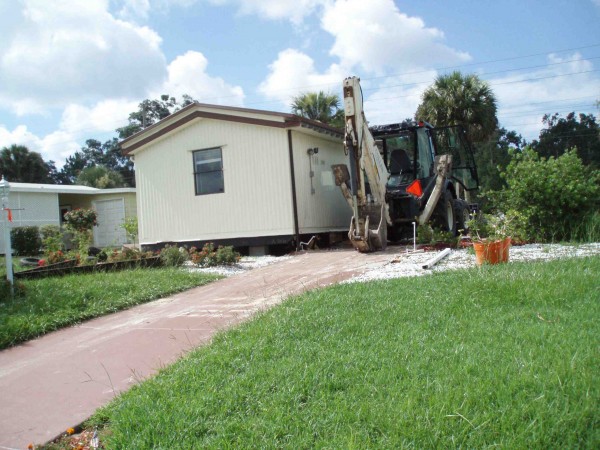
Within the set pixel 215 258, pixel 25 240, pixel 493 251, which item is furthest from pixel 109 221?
pixel 493 251

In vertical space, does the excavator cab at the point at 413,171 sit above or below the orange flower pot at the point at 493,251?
above

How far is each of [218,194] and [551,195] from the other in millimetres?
7428

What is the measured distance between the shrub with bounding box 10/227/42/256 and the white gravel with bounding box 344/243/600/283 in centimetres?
1547

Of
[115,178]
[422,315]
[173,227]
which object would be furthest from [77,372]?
[115,178]

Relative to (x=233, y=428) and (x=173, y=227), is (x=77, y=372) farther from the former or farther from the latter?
(x=173, y=227)

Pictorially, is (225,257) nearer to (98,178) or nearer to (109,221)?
(109,221)

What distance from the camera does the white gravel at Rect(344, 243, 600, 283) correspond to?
7391 mm

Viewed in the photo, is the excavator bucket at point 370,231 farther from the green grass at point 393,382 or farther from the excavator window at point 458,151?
the green grass at point 393,382

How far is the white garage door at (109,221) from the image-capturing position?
75.2 ft

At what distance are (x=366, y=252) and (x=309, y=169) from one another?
3553mm

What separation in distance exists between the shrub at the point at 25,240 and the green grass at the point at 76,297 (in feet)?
39.5

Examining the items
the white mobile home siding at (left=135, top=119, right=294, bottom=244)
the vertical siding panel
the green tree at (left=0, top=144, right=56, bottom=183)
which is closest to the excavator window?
the vertical siding panel

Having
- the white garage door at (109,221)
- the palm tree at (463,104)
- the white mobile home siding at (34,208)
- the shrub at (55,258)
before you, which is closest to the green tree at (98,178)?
the white garage door at (109,221)

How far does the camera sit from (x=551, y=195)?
9477 mm
